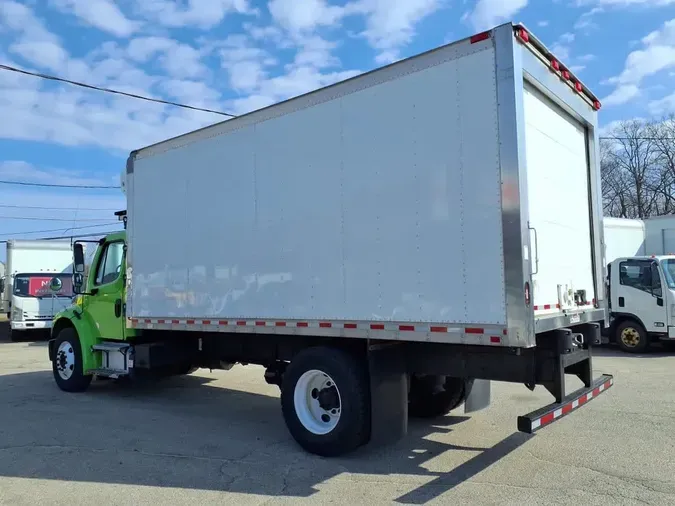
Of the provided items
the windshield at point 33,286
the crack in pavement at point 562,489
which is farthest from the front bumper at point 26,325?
the crack in pavement at point 562,489

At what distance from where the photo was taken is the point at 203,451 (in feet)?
19.8

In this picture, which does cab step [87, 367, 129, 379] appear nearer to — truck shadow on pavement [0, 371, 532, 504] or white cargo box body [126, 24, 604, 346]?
truck shadow on pavement [0, 371, 532, 504]

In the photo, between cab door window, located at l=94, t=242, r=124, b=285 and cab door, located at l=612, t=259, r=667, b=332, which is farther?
cab door, located at l=612, t=259, r=667, b=332

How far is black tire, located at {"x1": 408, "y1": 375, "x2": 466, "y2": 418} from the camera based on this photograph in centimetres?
646

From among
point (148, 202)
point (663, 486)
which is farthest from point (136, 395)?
point (663, 486)

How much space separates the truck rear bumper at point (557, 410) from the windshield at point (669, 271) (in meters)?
7.86

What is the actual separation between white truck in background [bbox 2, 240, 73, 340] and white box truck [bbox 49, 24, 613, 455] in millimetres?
13706

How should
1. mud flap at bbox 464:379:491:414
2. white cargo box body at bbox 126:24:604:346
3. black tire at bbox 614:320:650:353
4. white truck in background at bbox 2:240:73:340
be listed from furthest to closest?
white truck in background at bbox 2:240:73:340 → black tire at bbox 614:320:650:353 → mud flap at bbox 464:379:491:414 → white cargo box body at bbox 126:24:604:346

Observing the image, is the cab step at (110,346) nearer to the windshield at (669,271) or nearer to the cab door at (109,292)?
the cab door at (109,292)

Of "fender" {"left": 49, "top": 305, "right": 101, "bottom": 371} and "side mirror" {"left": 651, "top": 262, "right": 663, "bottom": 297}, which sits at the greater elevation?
"side mirror" {"left": 651, "top": 262, "right": 663, "bottom": 297}

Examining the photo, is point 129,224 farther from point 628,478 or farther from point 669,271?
point 669,271

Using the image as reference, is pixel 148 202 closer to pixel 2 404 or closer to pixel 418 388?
pixel 2 404

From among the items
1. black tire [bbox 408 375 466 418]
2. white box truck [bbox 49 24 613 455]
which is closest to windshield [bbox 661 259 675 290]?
white box truck [bbox 49 24 613 455]

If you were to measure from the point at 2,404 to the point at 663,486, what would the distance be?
27.5 ft
